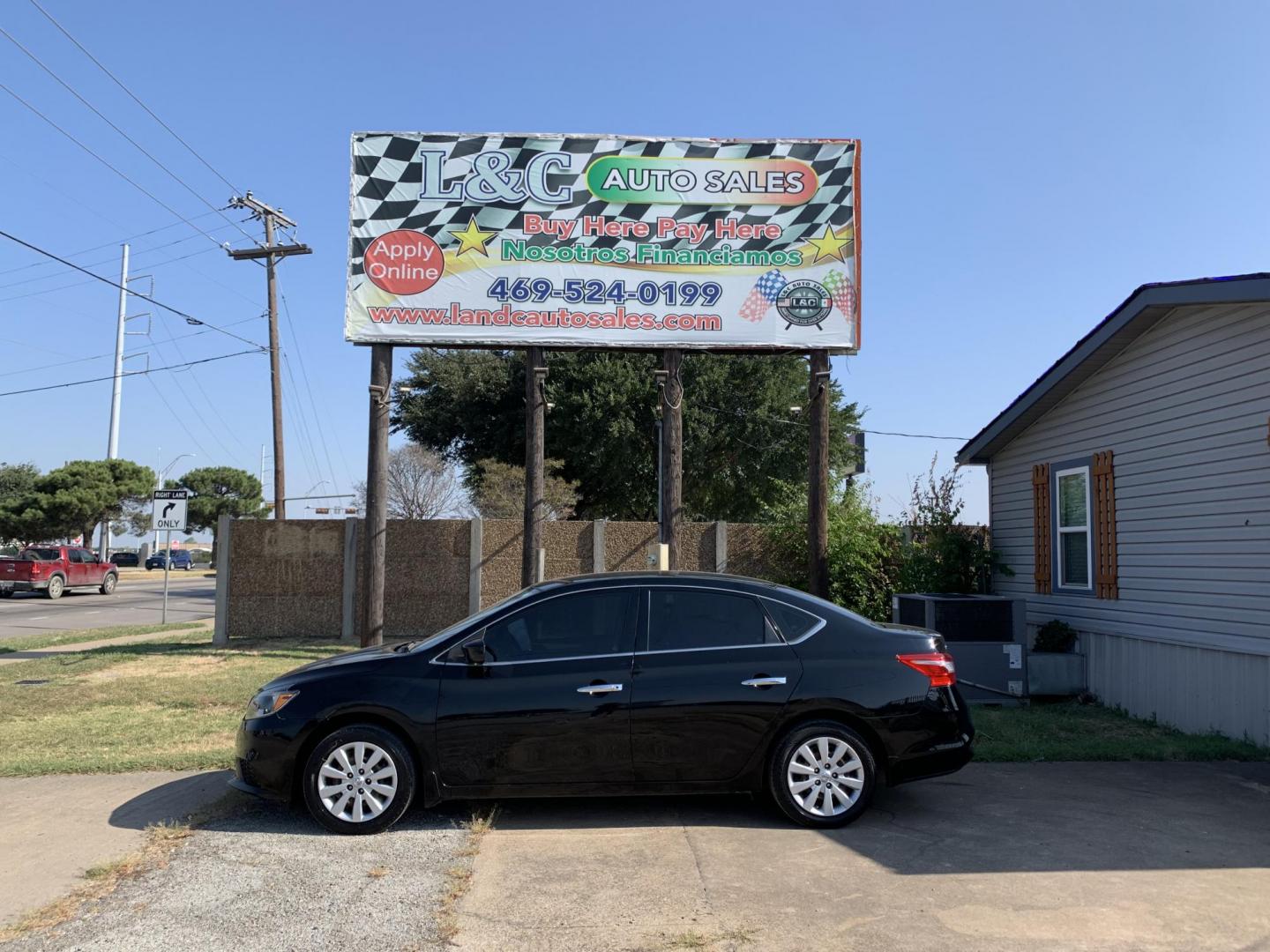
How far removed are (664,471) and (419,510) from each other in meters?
37.5

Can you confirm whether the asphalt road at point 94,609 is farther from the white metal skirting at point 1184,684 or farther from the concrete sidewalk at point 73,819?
the white metal skirting at point 1184,684

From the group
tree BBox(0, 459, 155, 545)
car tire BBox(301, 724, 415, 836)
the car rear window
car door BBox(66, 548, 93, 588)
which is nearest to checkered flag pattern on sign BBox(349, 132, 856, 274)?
the car rear window

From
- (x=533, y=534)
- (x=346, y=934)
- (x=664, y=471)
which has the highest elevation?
(x=664, y=471)

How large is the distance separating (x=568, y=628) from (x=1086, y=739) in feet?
17.2

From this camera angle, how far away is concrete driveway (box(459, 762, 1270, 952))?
4445 mm

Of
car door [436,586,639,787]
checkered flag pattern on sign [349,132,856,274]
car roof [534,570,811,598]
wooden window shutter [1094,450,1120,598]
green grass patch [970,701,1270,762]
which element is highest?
checkered flag pattern on sign [349,132,856,274]

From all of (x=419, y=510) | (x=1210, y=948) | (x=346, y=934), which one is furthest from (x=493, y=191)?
(x=419, y=510)

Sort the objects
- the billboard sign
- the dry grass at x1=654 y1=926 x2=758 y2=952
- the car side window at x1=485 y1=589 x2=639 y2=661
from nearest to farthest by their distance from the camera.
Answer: the dry grass at x1=654 y1=926 x2=758 y2=952, the car side window at x1=485 y1=589 x2=639 y2=661, the billboard sign

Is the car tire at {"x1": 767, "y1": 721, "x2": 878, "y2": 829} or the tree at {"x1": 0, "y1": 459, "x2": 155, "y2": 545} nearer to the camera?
the car tire at {"x1": 767, "y1": 721, "x2": 878, "y2": 829}

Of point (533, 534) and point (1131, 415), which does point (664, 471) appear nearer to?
point (533, 534)

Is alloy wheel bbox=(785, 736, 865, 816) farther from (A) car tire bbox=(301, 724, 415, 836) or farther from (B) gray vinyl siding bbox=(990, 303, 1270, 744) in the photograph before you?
(B) gray vinyl siding bbox=(990, 303, 1270, 744)

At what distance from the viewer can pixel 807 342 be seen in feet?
45.3

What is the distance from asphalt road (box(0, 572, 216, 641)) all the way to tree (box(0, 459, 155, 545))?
30.5 ft

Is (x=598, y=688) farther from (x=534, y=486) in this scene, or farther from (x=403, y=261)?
(x=403, y=261)
